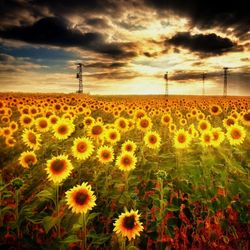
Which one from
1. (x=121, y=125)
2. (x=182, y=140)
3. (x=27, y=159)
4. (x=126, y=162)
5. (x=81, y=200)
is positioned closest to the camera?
(x=81, y=200)

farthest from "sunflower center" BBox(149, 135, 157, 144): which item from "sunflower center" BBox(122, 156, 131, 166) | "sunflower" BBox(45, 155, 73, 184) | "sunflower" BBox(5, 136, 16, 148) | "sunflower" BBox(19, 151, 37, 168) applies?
"sunflower" BBox(5, 136, 16, 148)

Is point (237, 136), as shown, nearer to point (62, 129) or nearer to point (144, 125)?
point (144, 125)

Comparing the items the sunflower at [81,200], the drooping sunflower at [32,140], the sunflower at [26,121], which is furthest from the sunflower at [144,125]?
Answer: the sunflower at [81,200]

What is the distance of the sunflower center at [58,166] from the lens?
452 centimetres

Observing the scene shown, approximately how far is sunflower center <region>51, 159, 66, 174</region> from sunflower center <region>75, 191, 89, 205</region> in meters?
0.91

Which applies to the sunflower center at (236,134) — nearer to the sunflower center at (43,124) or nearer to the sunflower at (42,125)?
the sunflower at (42,125)

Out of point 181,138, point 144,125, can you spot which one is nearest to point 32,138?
point 144,125

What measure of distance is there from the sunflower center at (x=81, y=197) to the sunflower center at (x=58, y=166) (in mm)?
913

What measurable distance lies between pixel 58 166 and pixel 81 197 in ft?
3.39

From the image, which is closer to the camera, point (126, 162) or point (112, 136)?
point (126, 162)

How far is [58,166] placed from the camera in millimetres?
4555

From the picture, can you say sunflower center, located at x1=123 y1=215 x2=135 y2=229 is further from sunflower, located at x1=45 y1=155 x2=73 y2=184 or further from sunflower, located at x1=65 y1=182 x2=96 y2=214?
sunflower, located at x1=45 y1=155 x2=73 y2=184

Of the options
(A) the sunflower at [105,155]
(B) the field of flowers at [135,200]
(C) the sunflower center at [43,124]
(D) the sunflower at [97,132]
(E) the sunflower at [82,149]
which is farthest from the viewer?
(C) the sunflower center at [43,124]

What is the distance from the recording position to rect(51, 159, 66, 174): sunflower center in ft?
14.8
